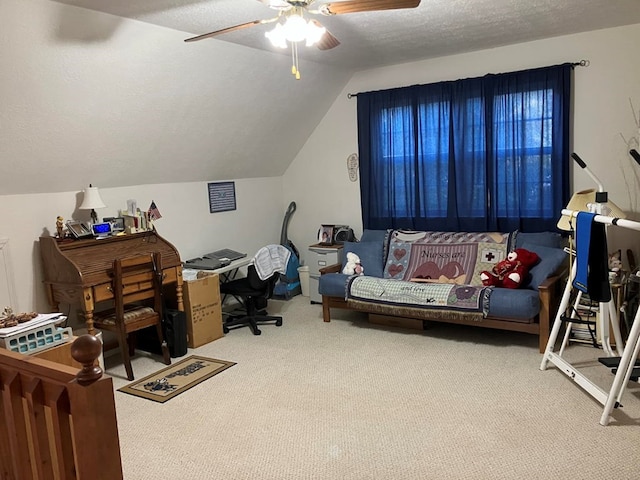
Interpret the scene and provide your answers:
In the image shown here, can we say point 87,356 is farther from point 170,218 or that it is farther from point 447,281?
point 447,281

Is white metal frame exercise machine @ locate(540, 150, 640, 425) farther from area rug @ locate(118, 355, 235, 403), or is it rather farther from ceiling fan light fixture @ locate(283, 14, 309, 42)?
area rug @ locate(118, 355, 235, 403)

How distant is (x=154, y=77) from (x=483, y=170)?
300cm

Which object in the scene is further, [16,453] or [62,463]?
[16,453]

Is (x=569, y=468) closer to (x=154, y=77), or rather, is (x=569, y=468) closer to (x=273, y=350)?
(x=273, y=350)

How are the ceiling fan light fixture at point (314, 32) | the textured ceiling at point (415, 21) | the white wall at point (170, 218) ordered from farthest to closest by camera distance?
1. the white wall at point (170, 218)
2. the textured ceiling at point (415, 21)
3. the ceiling fan light fixture at point (314, 32)

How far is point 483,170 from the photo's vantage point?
15.6 feet

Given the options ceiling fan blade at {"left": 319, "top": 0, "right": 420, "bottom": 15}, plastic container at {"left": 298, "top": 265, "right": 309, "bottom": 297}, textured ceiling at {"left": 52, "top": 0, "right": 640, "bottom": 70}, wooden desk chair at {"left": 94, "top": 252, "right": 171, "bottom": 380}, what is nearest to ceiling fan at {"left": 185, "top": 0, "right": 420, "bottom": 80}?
ceiling fan blade at {"left": 319, "top": 0, "right": 420, "bottom": 15}

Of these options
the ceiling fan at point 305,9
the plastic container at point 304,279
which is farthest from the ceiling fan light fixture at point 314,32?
the plastic container at point 304,279

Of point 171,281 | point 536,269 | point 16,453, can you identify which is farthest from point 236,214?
point 16,453

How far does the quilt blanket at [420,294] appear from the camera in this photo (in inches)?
155

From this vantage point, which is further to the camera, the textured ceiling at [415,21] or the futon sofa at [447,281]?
the futon sofa at [447,281]

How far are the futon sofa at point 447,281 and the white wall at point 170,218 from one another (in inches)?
50.3

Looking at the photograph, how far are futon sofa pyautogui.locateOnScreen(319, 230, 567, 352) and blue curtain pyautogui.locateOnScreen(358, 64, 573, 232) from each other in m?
0.25

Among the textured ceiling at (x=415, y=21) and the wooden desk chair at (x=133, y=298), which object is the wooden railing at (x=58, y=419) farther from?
the textured ceiling at (x=415, y=21)
